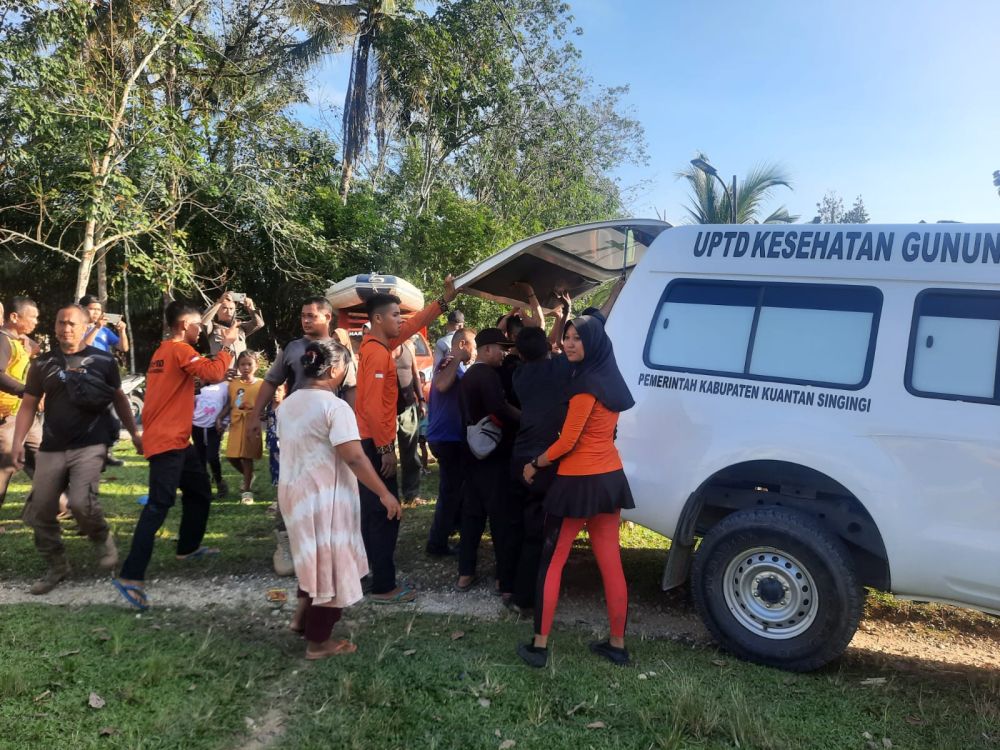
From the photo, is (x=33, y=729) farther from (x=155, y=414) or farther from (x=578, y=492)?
(x=578, y=492)

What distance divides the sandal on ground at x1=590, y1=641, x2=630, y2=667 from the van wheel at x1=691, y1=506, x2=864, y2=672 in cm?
57

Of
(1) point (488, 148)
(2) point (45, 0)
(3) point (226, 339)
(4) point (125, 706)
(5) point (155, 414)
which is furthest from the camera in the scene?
(1) point (488, 148)

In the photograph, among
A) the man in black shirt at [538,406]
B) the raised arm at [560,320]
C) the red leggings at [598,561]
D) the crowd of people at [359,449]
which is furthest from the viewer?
the raised arm at [560,320]

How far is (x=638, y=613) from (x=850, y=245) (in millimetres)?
2794

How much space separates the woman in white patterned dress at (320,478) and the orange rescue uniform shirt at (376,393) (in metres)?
0.94

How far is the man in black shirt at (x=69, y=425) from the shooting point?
4.71 meters

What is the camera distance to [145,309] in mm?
18109

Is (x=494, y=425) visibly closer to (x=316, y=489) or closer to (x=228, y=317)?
(x=316, y=489)

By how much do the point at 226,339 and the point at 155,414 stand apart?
1168 mm

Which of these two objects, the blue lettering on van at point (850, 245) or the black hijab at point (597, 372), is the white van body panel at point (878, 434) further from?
the black hijab at point (597, 372)

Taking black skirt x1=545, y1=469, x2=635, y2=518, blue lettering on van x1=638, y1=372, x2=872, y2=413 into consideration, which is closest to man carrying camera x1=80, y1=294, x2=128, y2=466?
black skirt x1=545, y1=469, x2=635, y2=518

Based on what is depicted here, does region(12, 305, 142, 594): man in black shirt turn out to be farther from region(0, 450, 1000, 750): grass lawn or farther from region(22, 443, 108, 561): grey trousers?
region(0, 450, 1000, 750): grass lawn

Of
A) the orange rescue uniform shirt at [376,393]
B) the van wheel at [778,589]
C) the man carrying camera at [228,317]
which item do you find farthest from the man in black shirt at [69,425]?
the van wheel at [778,589]

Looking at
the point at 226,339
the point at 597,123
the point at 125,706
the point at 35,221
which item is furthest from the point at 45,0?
the point at 597,123
